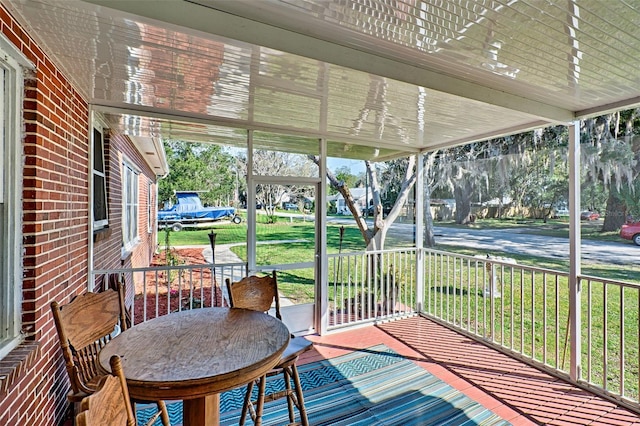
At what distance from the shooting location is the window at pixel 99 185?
3.08 m

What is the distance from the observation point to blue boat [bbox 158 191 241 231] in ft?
14.9

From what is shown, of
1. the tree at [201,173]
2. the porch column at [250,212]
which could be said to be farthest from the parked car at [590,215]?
the tree at [201,173]

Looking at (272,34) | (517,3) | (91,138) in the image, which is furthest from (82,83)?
(517,3)

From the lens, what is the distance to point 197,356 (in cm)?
149

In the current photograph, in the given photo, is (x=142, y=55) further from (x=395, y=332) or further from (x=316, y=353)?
(x=395, y=332)

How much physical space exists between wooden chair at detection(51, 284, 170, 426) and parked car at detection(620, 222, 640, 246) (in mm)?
4864

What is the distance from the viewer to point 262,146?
3678mm

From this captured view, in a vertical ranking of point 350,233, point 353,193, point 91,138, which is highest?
point 91,138

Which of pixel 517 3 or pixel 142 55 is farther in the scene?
pixel 142 55

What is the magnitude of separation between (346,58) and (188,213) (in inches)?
149

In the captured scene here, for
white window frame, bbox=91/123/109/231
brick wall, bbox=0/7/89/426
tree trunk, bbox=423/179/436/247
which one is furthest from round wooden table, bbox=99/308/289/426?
tree trunk, bbox=423/179/436/247

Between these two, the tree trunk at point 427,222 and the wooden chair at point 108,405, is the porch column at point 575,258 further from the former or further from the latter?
the wooden chair at point 108,405

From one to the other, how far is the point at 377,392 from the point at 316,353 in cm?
89

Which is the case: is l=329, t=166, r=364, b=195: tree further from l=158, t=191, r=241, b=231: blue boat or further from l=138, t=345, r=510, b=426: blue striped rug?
l=138, t=345, r=510, b=426: blue striped rug
